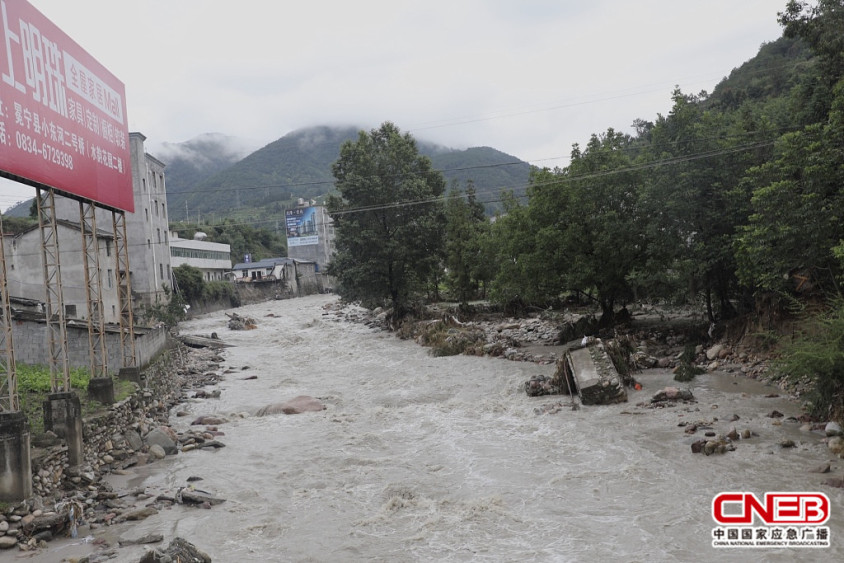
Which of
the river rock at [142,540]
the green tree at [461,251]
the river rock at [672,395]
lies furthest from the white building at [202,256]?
the river rock at [142,540]

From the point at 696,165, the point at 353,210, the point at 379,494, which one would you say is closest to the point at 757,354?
the point at 696,165

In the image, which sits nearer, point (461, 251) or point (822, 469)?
point (822, 469)

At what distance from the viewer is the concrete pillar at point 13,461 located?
8.95 meters

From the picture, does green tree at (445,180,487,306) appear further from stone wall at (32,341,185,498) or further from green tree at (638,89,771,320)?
stone wall at (32,341,185,498)

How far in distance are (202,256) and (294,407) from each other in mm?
53834

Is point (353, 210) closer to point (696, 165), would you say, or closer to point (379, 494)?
point (696, 165)

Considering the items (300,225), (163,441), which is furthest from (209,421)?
(300,225)

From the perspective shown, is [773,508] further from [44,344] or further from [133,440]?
[44,344]

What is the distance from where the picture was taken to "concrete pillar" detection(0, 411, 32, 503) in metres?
8.95

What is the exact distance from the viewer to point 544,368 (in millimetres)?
19859

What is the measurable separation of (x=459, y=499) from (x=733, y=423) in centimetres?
635

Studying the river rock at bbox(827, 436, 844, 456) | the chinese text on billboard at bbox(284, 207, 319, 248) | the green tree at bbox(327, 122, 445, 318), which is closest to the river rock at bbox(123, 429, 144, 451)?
the river rock at bbox(827, 436, 844, 456)

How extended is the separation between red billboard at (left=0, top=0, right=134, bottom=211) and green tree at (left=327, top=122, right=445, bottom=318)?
1956cm

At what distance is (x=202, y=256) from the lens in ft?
217
